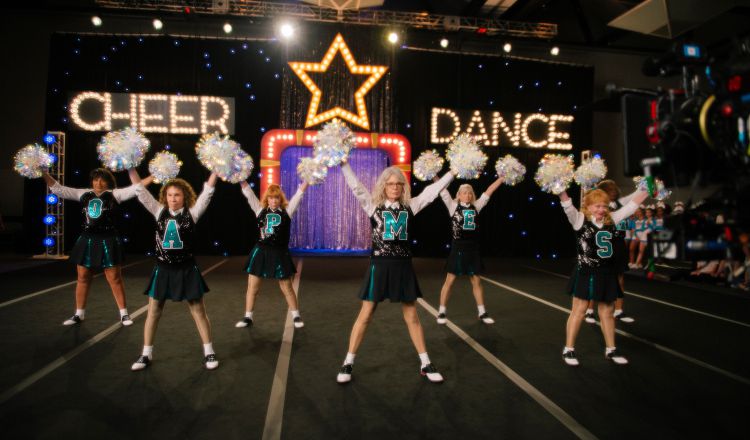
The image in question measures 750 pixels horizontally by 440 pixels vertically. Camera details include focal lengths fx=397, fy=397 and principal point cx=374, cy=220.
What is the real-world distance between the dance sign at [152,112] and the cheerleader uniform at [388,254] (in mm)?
9322

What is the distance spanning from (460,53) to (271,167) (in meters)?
6.65

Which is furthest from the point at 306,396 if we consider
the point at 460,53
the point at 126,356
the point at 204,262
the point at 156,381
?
the point at 460,53

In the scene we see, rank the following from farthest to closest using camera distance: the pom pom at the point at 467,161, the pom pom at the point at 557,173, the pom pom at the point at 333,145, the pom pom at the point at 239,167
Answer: the pom pom at the point at 467,161 < the pom pom at the point at 557,173 < the pom pom at the point at 239,167 < the pom pom at the point at 333,145

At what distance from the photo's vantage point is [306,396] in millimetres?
2871

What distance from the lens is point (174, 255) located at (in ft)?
11.2

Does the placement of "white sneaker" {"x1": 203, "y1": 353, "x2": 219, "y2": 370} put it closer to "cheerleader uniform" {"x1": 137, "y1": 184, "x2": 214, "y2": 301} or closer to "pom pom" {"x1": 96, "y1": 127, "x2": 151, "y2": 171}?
"cheerleader uniform" {"x1": 137, "y1": 184, "x2": 214, "y2": 301}

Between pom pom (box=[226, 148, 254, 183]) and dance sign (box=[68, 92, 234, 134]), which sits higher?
dance sign (box=[68, 92, 234, 134])

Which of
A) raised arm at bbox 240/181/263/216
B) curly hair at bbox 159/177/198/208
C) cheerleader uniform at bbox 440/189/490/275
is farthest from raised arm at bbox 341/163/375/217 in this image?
cheerleader uniform at bbox 440/189/490/275

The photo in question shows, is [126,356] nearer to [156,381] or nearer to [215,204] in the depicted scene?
[156,381]

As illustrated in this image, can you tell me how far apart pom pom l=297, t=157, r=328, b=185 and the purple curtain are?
8410 mm

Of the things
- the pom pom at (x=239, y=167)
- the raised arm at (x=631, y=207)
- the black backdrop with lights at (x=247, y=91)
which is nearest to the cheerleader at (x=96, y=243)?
the pom pom at (x=239, y=167)

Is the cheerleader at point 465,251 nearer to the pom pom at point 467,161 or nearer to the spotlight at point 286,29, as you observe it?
the pom pom at point 467,161

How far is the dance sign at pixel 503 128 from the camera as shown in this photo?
1175cm

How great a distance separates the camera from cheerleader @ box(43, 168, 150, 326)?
4.46 metres
